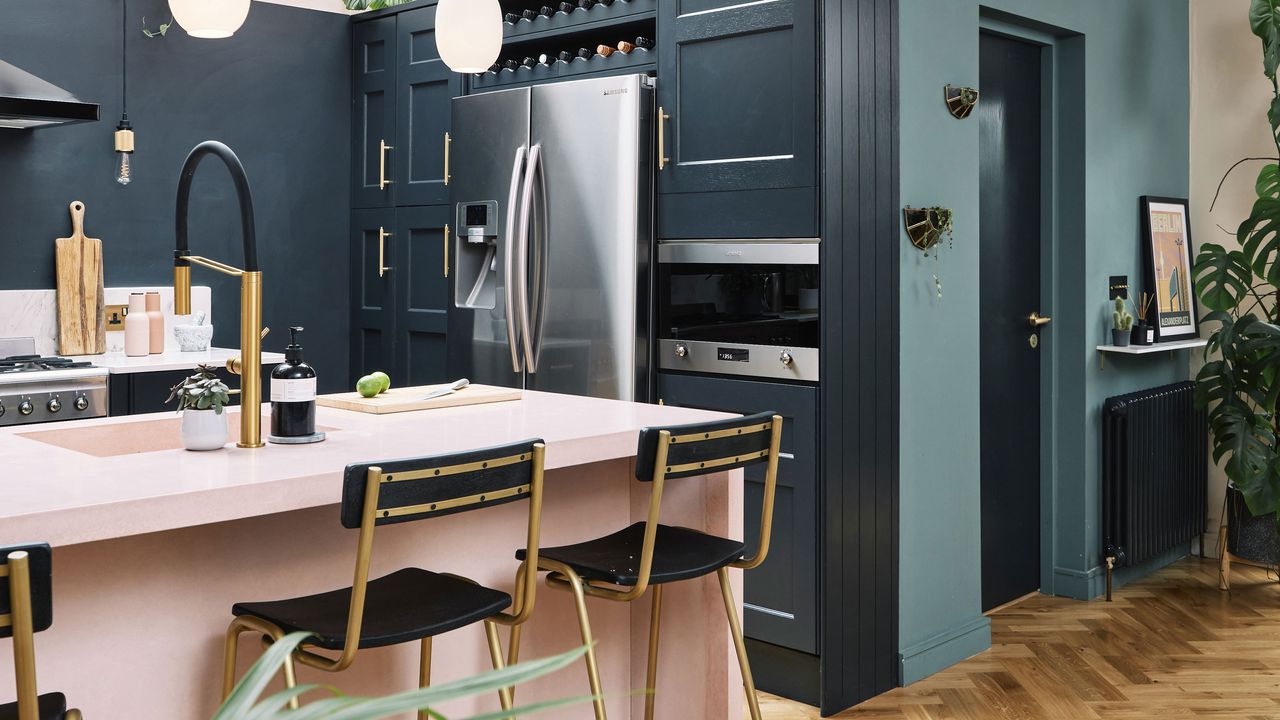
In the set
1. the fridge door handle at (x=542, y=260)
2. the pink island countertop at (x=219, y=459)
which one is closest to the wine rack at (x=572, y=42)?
the fridge door handle at (x=542, y=260)

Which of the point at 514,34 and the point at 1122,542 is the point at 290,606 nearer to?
the point at 514,34

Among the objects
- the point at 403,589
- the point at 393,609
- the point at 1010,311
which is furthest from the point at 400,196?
the point at 393,609

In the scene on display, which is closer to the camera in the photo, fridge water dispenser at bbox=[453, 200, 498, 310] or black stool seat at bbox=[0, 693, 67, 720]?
black stool seat at bbox=[0, 693, 67, 720]

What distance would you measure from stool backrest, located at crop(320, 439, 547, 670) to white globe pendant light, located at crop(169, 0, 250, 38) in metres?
1.03

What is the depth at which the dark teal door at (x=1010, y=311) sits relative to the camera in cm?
442

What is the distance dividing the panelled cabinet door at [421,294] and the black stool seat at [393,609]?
9.08 feet

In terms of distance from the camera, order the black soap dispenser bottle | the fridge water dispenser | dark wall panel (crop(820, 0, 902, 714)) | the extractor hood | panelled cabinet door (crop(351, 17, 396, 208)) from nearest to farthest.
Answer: the black soap dispenser bottle → dark wall panel (crop(820, 0, 902, 714)) → the extractor hood → the fridge water dispenser → panelled cabinet door (crop(351, 17, 396, 208))

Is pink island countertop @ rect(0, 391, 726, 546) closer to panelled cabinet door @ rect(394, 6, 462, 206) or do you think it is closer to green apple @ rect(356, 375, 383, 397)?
green apple @ rect(356, 375, 383, 397)

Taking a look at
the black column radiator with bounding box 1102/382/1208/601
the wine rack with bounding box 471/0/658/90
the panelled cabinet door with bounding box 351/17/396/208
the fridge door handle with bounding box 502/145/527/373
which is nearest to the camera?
the wine rack with bounding box 471/0/658/90

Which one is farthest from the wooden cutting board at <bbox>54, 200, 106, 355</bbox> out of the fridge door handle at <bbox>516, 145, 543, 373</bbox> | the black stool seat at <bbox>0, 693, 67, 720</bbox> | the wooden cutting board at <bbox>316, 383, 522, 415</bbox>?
the black stool seat at <bbox>0, 693, 67, 720</bbox>

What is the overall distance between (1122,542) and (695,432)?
3.07m

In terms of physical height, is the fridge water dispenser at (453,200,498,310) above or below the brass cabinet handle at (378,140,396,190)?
below

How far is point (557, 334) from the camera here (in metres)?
4.08

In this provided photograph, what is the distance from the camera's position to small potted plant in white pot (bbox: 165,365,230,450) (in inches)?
85.9
